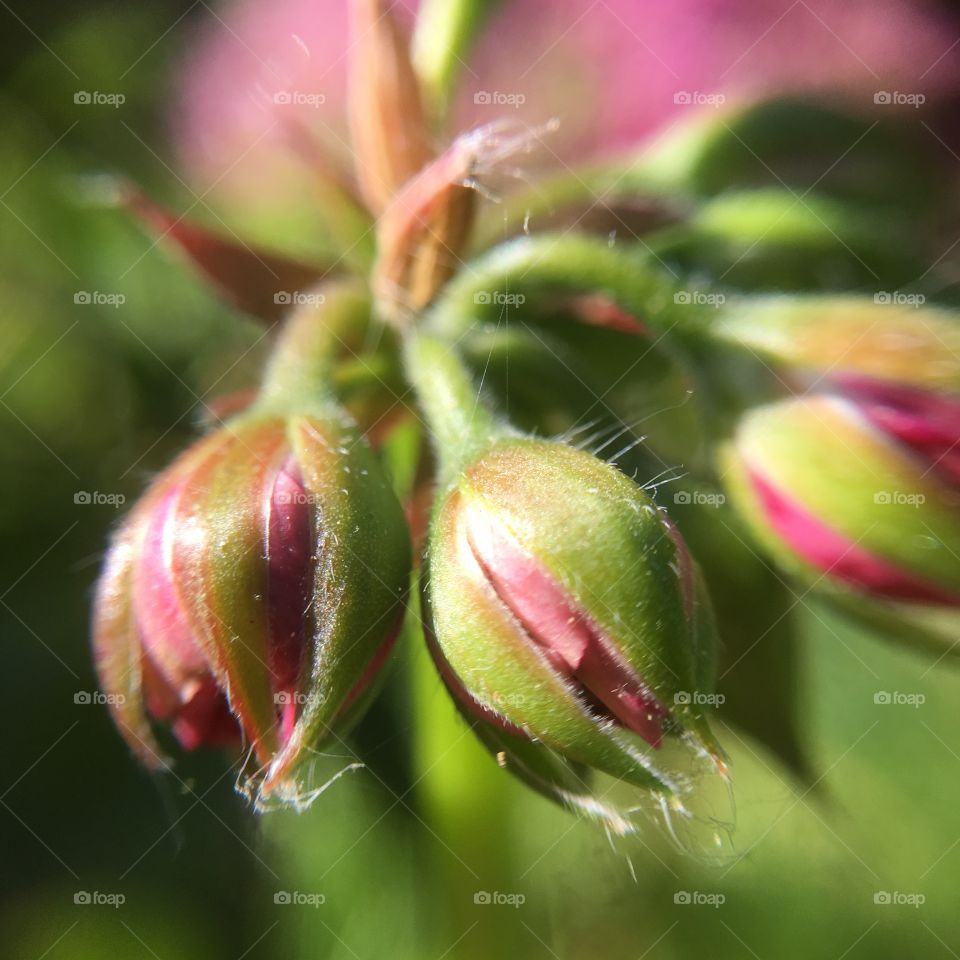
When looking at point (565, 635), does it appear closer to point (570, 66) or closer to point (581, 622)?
point (581, 622)

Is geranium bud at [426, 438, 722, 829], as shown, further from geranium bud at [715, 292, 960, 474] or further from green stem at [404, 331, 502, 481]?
geranium bud at [715, 292, 960, 474]

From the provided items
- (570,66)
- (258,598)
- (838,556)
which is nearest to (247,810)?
(258,598)

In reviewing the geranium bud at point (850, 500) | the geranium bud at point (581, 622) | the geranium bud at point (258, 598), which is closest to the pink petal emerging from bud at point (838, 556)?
the geranium bud at point (850, 500)

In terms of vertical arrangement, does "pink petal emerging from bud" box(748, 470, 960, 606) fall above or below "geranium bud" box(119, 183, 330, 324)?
below

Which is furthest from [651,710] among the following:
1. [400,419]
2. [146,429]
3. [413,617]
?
[146,429]

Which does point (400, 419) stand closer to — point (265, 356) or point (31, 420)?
point (265, 356)

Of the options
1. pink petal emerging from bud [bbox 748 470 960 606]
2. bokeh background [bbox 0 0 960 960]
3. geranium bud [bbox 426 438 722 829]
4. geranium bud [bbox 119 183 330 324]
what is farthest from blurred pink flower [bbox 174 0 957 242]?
geranium bud [bbox 426 438 722 829]

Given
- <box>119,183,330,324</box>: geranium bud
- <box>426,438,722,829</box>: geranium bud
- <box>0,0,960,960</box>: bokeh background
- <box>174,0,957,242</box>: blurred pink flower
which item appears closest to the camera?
<box>426,438,722,829</box>: geranium bud
